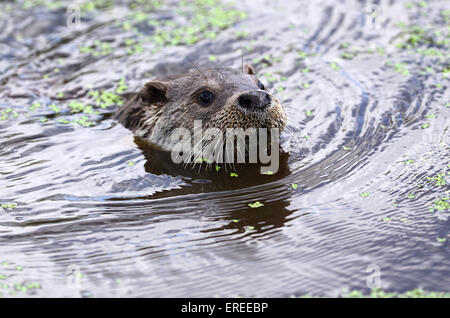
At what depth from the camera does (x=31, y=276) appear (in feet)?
19.2

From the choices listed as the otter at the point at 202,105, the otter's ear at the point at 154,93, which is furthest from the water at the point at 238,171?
the otter's ear at the point at 154,93

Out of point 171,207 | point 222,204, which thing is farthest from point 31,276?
point 222,204

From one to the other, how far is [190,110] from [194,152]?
538 mm

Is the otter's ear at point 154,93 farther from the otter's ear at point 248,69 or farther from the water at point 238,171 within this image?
the otter's ear at point 248,69

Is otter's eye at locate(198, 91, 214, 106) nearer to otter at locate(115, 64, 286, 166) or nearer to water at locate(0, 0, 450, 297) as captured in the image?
otter at locate(115, 64, 286, 166)

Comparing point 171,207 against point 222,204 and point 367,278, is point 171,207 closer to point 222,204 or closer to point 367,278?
point 222,204

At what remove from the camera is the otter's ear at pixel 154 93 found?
869 centimetres

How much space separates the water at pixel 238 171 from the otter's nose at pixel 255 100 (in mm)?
861

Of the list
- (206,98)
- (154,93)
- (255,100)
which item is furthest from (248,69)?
(255,100)

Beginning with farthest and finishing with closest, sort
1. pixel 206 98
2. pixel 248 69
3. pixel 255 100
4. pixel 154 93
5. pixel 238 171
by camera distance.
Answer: pixel 248 69, pixel 154 93, pixel 206 98, pixel 238 171, pixel 255 100

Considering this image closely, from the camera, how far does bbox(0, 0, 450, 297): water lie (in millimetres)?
5848

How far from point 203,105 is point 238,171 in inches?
37.2

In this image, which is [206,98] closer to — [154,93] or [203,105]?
[203,105]

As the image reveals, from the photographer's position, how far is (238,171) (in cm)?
797
